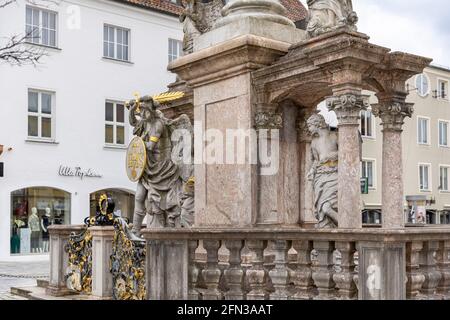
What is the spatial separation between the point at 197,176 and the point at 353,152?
2.39 meters

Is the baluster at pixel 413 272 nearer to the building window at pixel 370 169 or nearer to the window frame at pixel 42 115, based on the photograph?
the window frame at pixel 42 115

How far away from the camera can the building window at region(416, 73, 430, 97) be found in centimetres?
4375

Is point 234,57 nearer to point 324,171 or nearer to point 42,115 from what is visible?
point 324,171

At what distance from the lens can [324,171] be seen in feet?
27.2

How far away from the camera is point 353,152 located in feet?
25.5

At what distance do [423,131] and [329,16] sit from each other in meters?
37.9

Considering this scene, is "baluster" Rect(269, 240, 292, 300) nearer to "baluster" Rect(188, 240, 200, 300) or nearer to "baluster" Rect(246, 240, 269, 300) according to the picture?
"baluster" Rect(246, 240, 269, 300)

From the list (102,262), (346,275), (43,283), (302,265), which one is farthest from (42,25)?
(346,275)

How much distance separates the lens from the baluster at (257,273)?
640 cm

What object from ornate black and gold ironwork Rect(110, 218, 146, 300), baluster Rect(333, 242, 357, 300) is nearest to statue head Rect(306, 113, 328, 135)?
Answer: ornate black and gold ironwork Rect(110, 218, 146, 300)

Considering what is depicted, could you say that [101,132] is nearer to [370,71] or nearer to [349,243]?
[370,71]

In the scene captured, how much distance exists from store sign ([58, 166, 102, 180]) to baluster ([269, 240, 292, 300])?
21.6 metres
